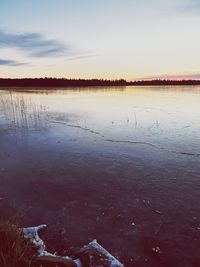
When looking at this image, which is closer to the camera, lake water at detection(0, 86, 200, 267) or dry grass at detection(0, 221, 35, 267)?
dry grass at detection(0, 221, 35, 267)

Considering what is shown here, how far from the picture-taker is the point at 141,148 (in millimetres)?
10188

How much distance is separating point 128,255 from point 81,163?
15.1 ft

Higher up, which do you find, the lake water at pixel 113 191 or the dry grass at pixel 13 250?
the dry grass at pixel 13 250

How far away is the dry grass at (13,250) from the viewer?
3.28 meters

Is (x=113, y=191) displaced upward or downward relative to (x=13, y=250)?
downward

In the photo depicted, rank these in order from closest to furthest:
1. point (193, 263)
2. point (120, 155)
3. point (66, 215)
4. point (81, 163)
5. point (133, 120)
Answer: point (193, 263)
point (66, 215)
point (81, 163)
point (120, 155)
point (133, 120)

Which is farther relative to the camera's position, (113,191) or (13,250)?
(113,191)

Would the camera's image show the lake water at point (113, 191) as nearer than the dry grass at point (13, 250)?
No

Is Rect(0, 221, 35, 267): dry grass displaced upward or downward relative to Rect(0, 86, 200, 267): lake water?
upward

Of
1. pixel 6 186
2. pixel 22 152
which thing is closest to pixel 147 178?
pixel 6 186

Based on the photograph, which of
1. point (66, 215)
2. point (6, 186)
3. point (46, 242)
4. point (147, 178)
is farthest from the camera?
point (147, 178)

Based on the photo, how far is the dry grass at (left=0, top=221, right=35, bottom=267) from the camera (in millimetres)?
3280

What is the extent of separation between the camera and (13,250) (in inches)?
141

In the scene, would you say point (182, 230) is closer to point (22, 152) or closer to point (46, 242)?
point (46, 242)
